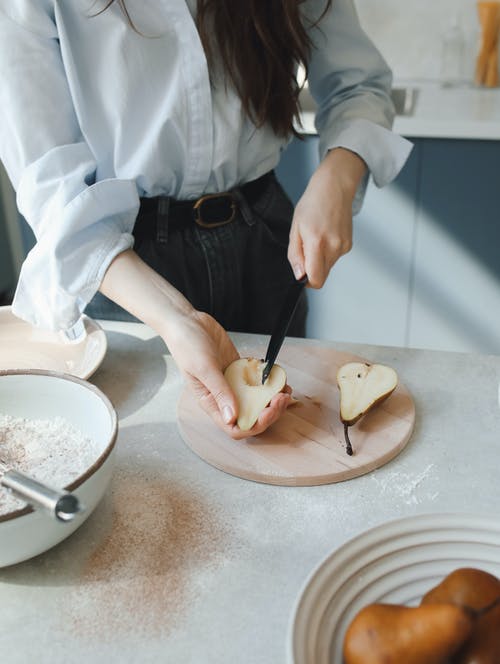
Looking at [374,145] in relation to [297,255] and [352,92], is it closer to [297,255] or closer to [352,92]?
[352,92]

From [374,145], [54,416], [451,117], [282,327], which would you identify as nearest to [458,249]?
[451,117]

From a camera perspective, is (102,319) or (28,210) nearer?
(28,210)

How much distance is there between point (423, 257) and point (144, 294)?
1185 millimetres

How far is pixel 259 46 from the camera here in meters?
0.93

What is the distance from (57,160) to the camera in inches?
32.1

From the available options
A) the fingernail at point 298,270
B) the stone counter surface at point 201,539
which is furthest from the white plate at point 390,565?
the fingernail at point 298,270

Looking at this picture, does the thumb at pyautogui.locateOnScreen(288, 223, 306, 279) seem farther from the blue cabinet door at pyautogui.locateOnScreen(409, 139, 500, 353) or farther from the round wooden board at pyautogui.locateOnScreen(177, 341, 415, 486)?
the blue cabinet door at pyautogui.locateOnScreen(409, 139, 500, 353)

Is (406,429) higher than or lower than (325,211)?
lower

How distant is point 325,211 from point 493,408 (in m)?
0.31

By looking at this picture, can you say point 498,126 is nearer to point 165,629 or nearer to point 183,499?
point 183,499

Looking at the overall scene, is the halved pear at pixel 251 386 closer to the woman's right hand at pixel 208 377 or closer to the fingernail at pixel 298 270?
the woman's right hand at pixel 208 377

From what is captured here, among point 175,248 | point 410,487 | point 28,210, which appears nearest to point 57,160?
point 28,210

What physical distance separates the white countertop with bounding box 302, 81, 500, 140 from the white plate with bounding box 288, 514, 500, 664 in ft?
3.65

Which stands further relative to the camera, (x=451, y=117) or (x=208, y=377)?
(x=451, y=117)
